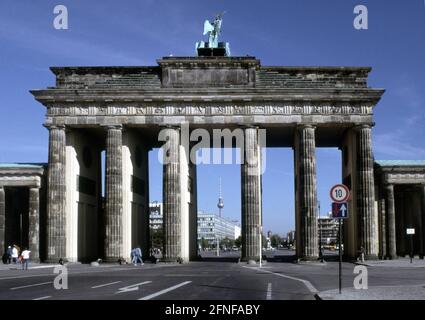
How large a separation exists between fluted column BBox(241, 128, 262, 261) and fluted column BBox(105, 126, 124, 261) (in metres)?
12.1

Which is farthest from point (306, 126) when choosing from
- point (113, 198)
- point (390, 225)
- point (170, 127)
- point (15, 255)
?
point (15, 255)

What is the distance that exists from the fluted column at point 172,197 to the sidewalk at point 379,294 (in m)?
39.8

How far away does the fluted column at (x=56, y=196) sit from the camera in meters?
63.5

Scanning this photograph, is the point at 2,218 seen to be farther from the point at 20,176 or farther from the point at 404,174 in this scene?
the point at 404,174

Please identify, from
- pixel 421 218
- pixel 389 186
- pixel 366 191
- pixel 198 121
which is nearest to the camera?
pixel 366 191

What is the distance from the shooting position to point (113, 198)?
64062 millimetres

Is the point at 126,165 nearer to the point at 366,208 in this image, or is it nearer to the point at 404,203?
the point at 366,208

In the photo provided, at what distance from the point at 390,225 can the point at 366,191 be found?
4.69m

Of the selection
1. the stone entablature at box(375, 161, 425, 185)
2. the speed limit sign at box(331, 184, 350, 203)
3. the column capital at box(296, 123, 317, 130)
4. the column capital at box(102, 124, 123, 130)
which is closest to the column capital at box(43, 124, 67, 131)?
the column capital at box(102, 124, 123, 130)

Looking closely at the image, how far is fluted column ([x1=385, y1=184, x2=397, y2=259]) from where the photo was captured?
65.1 metres

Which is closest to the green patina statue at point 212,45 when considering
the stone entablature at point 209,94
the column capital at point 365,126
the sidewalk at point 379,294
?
the stone entablature at point 209,94

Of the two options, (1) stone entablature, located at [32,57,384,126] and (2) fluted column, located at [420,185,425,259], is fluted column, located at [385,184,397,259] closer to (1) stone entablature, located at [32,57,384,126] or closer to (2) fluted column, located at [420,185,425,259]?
(2) fluted column, located at [420,185,425,259]

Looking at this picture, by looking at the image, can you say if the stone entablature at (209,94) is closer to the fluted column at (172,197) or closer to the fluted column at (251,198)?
the fluted column at (172,197)

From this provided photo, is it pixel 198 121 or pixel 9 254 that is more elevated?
pixel 198 121
